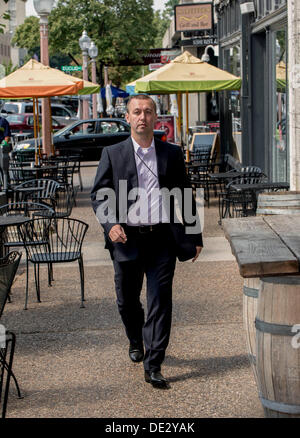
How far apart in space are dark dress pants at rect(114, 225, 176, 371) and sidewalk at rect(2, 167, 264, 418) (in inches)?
10.7

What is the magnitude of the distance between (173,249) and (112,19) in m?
43.6

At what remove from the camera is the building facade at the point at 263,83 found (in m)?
12.9

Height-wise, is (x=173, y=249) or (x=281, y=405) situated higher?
(x=173, y=249)

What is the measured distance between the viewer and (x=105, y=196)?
5.61 metres

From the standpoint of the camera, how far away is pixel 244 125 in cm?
1608

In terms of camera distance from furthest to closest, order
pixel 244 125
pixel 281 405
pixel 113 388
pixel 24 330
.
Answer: pixel 244 125 → pixel 24 330 → pixel 113 388 → pixel 281 405

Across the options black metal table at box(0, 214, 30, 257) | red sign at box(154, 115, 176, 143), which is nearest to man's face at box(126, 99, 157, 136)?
black metal table at box(0, 214, 30, 257)

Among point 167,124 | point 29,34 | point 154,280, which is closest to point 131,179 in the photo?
point 154,280

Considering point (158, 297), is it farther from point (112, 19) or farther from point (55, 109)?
point (112, 19)

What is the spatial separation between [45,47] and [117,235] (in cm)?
1327

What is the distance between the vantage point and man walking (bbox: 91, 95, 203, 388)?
552cm

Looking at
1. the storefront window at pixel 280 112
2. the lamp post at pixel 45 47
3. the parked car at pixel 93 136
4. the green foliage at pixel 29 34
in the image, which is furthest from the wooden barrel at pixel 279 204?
the green foliage at pixel 29 34

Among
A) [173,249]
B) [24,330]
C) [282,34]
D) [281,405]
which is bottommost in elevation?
[24,330]
